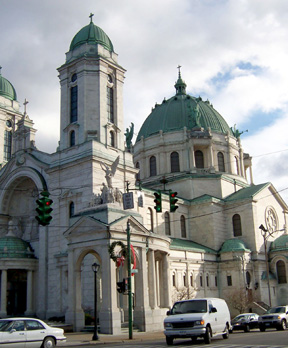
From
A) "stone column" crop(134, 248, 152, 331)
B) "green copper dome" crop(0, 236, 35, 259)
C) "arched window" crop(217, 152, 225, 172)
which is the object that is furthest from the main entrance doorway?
"arched window" crop(217, 152, 225, 172)

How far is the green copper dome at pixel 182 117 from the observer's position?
63.7m

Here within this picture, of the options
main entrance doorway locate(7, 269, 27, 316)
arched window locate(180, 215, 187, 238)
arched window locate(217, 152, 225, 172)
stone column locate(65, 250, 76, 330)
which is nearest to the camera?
stone column locate(65, 250, 76, 330)

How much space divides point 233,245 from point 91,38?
2715cm

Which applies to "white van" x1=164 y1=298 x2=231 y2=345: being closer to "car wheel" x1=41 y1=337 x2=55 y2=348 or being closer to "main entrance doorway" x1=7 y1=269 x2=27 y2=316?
"car wheel" x1=41 y1=337 x2=55 y2=348

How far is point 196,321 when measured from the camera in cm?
1983

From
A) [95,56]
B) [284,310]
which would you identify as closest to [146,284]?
[284,310]

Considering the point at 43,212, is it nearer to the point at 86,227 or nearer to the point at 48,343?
the point at 48,343

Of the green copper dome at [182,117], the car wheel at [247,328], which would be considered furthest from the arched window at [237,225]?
the car wheel at [247,328]

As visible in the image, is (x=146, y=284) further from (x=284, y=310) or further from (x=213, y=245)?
(x=213, y=245)

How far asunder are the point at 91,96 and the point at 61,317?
20679mm

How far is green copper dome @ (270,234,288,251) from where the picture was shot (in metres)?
53.1

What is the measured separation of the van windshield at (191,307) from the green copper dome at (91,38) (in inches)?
1291

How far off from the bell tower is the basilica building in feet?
0.36

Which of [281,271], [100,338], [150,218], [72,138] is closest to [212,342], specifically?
[100,338]
